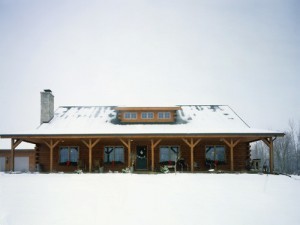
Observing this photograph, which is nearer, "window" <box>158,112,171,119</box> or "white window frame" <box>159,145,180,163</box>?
"white window frame" <box>159,145,180,163</box>

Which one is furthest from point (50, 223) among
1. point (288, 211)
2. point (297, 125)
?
point (297, 125)

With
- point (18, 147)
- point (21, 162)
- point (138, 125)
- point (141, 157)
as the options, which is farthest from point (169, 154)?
point (18, 147)

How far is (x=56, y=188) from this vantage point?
1167cm

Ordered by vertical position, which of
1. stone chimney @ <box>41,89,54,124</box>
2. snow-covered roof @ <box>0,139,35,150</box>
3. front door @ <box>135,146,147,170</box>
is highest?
stone chimney @ <box>41,89,54,124</box>

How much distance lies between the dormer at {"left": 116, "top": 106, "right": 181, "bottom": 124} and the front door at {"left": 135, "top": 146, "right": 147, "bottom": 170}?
211 cm

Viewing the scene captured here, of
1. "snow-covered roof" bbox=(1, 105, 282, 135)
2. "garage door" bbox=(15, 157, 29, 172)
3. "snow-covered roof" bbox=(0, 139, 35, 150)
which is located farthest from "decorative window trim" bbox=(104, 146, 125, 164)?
"garage door" bbox=(15, 157, 29, 172)

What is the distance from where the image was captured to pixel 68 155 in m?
21.1

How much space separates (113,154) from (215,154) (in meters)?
7.35

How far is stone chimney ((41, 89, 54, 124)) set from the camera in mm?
22188

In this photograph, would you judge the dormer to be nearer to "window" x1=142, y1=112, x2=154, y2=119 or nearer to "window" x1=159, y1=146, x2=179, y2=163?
"window" x1=142, y1=112, x2=154, y2=119

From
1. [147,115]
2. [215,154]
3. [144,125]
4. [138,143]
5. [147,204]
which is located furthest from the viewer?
[147,115]

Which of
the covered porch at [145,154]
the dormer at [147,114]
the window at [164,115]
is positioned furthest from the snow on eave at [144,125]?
the covered porch at [145,154]

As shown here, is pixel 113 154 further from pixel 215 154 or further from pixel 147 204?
pixel 147 204

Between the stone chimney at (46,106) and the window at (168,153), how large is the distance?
29.6ft
